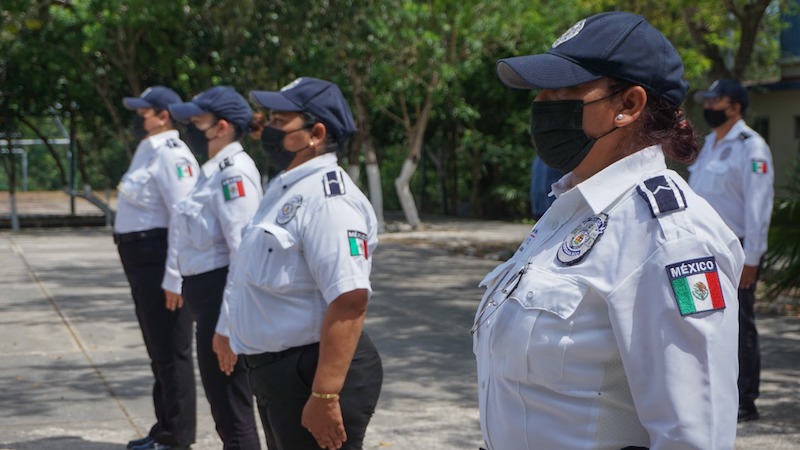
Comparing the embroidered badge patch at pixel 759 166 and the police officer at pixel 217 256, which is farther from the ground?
the embroidered badge patch at pixel 759 166

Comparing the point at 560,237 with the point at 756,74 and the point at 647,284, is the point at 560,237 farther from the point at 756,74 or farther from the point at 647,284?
the point at 756,74

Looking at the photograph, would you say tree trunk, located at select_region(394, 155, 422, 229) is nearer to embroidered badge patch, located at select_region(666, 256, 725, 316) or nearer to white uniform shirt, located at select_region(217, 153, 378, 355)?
white uniform shirt, located at select_region(217, 153, 378, 355)

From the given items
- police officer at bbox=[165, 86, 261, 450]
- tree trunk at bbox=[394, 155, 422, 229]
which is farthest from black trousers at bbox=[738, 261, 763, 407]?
tree trunk at bbox=[394, 155, 422, 229]

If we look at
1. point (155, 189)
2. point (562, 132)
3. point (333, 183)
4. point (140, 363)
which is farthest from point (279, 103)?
point (140, 363)

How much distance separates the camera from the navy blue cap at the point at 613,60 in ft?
6.67

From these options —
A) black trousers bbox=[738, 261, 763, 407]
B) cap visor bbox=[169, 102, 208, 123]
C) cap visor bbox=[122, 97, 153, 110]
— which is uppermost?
cap visor bbox=[122, 97, 153, 110]

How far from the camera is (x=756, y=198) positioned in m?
5.96

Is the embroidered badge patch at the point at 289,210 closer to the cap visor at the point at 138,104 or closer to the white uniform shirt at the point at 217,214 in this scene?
the white uniform shirt at the point at 217,214

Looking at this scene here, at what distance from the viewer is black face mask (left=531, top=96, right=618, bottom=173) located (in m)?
2.11

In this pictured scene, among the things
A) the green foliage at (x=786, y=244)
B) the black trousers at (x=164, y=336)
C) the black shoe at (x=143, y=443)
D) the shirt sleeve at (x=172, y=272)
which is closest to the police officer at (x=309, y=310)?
the shirt sleeve at (x=172, y=272)

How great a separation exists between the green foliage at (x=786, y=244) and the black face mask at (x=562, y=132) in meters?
6.24

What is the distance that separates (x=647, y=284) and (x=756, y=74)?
23.3 meters

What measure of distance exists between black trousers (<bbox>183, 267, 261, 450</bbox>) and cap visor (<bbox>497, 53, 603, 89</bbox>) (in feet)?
9.62

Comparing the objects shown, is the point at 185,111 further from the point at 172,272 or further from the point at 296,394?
the point at 296,394
